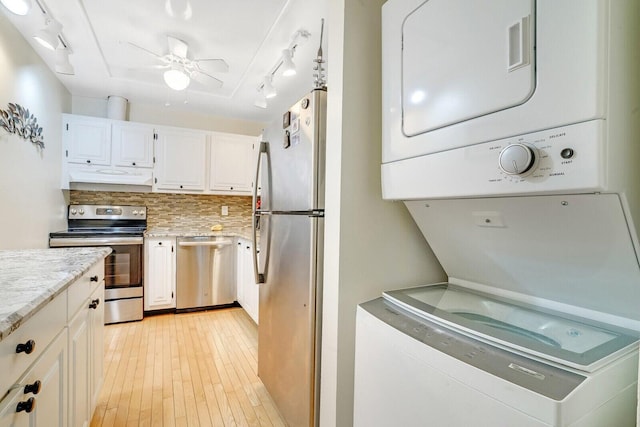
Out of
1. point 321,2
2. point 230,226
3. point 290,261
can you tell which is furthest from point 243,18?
point 230,226

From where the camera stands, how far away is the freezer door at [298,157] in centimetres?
134

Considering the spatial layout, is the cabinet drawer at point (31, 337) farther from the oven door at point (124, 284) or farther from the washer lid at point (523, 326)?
the oven door at point (124, 284)

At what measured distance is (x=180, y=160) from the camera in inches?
139

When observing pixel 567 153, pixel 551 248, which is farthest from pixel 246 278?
pixel 567 153

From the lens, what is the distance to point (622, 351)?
0.64 metres

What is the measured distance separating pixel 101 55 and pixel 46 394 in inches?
105

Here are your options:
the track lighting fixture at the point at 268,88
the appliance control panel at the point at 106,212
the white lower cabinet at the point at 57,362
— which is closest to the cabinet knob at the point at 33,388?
the white lower cabinet at the point at 57,362

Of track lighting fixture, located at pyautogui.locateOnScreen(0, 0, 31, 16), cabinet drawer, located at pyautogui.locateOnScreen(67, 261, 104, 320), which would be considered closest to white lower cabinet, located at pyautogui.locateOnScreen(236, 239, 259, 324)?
cabinet drawer, located at pyautogui.locateOnScreen(67, 261, 104, 320)

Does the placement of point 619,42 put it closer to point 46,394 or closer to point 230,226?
point 46,394

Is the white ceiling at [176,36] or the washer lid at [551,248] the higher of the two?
the white ceiling at [176,36]

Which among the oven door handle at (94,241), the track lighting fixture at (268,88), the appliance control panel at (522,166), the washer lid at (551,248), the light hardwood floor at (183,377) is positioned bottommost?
the light hardwood floor at (183,377)

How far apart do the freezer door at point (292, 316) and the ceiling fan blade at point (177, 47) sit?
1.55 meters

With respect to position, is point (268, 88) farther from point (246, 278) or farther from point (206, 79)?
point (246, 278)

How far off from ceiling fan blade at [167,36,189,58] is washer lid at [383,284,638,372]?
232cm
